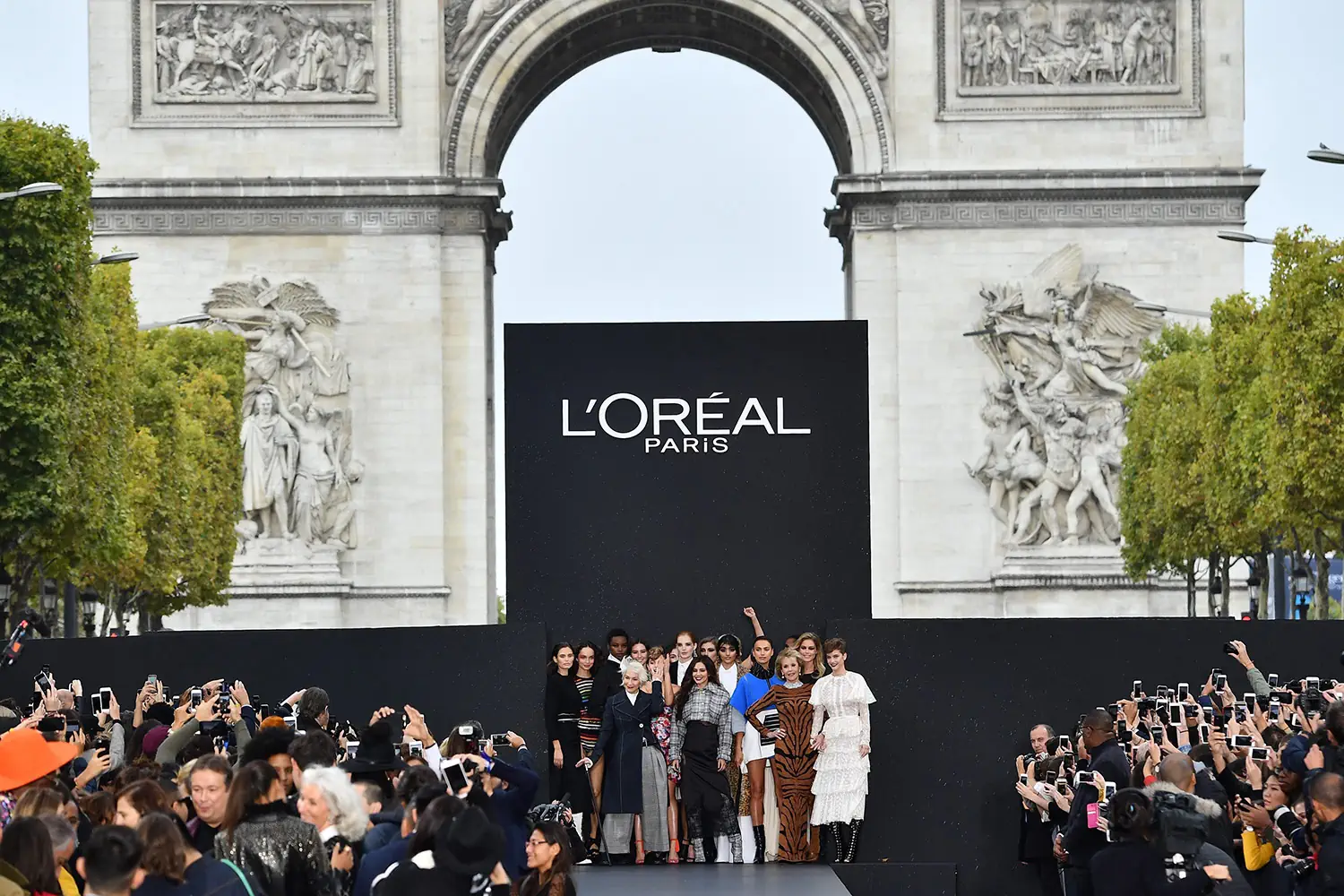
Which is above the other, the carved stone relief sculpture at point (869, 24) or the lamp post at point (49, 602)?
the carved stone relief sculpture at point (869, 24)

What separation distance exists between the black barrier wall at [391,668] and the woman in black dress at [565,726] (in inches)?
7.5

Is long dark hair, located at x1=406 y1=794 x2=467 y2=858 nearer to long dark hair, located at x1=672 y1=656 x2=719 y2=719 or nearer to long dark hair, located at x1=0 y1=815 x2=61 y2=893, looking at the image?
long dark hair, located at x1=0 y1=815 x2=61 y2=893

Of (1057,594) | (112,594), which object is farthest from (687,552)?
(112,594)

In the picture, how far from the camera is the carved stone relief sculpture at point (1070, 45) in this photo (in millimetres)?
47000

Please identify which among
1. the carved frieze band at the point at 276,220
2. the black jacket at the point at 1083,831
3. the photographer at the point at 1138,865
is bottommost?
the black jacket at the point at 1083,831

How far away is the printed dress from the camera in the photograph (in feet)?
66.1

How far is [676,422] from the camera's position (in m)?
23.0

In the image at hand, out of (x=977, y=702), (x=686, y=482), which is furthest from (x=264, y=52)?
(x=977, y=702)

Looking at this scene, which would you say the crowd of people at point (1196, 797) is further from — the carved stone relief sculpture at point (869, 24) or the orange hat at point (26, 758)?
the carved stone relief sculpture at point (869, 24)

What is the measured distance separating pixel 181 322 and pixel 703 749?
85.1ft

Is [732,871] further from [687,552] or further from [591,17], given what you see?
[591,17]

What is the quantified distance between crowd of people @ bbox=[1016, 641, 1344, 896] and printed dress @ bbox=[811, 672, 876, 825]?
1830mm

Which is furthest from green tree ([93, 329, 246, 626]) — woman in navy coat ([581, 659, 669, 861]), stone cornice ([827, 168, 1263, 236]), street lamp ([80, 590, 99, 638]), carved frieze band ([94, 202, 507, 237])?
woman in navy coat ([581, 659, 669, 861])

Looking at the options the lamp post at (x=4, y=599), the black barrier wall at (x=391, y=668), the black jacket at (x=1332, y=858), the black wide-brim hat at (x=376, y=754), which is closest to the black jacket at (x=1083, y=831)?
the black jacket at (x=1332, y=858)
